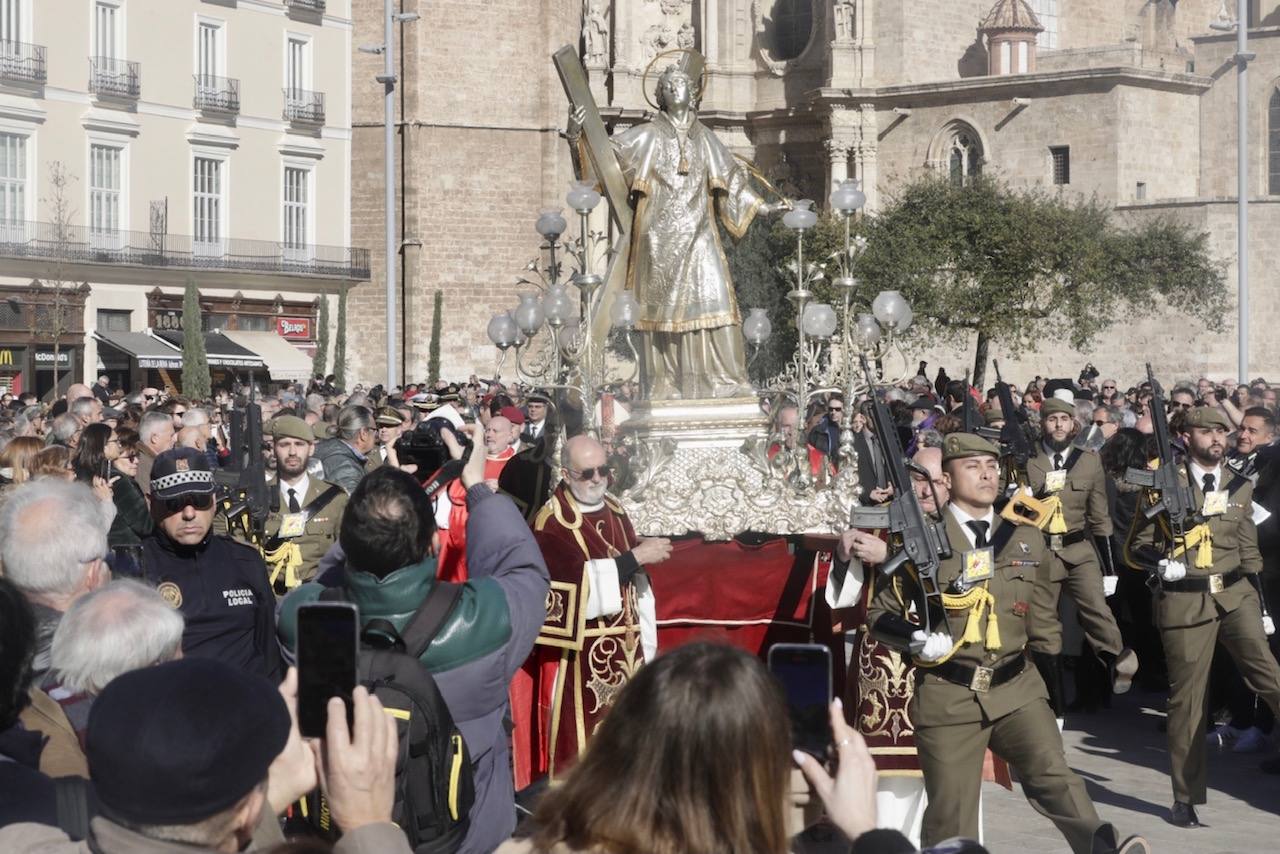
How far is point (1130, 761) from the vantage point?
9953 mm

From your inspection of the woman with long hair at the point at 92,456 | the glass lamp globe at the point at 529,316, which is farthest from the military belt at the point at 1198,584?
the glass lamp globe at the point at 529,316

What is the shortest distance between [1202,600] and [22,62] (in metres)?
30.4

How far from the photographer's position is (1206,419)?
8.88m

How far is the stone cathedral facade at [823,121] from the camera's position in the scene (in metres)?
42.7

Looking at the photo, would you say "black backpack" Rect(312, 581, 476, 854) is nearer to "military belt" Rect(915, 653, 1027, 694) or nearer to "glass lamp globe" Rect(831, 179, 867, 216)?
"military belt" Rect(915, 653, 1027, 694)

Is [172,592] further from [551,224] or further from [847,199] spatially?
[551,224]

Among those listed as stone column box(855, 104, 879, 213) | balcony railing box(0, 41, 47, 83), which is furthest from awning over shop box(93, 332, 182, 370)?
stone column box(855, 104, 879, 213)

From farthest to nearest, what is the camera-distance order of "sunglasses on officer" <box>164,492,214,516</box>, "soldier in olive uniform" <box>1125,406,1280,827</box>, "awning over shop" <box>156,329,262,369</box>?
"awning over shop" <box>156,329,262,369</box> < "soldier in olive uniform" <box>1125,406,1280,827</box> < "sunglasses on officer" <box>164,492,214,516</box>

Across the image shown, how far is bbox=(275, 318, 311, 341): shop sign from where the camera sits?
130 ft

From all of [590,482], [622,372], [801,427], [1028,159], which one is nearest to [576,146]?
[801,427]

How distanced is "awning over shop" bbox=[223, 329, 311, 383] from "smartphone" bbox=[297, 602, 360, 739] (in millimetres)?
34832

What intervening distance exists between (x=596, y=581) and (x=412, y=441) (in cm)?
113

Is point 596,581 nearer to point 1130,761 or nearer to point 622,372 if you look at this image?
point 1130,761

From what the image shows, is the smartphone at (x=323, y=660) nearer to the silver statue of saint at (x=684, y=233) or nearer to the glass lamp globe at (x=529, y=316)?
the silver statue of saint at (x=684, y=233)
